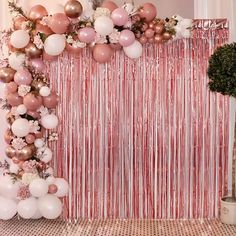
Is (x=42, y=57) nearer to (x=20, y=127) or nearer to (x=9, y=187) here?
(x=20, y=127)

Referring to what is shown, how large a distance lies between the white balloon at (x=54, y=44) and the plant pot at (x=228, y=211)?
5.49ft

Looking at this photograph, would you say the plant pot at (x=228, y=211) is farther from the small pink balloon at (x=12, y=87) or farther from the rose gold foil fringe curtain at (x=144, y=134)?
the small pink balloon at (x=12, y=87)

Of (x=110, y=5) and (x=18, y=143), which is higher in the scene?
(x=110, y=5)

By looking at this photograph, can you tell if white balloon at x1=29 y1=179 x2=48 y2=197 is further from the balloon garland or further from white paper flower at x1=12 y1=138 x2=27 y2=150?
white paper flower at x1=12 y1=138 x2=27 y2=150

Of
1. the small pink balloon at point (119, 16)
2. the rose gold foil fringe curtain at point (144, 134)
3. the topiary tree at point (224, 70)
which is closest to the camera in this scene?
the topiary tree at point (224, 70)

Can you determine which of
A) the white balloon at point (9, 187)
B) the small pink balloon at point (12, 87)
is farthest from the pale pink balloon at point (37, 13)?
the white balloon at point (9, 187)

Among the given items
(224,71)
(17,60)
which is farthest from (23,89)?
(224,71)

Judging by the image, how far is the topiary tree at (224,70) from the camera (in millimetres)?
3680

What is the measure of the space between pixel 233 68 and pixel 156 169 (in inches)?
40.6

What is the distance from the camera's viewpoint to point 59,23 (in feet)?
12.3

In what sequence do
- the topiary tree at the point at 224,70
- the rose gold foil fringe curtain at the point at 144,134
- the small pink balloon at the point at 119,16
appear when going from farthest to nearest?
the rose gold foil fringe curtain at the point at 144,134 → the small pink balloon at the point at 119,16 → the topiary tree at the point at 224,70

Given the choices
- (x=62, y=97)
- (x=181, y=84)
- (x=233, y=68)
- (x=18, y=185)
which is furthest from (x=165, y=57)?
(x=18, y=185)

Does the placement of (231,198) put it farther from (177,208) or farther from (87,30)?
(87,30)

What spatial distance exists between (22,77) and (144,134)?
1.05 meters
